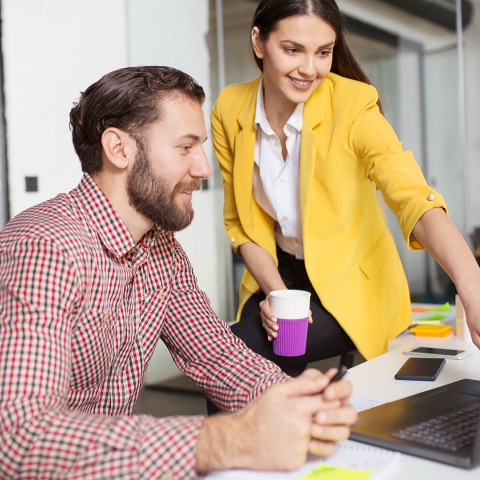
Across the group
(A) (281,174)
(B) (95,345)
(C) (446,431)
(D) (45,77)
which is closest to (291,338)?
(A) (281,174)

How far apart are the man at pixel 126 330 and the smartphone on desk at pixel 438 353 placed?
470 millimetres

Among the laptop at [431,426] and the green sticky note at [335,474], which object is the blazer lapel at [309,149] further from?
the green sticky note at [335,474]

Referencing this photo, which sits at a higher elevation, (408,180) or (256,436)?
(408,180)

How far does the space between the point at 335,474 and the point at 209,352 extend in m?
0.60

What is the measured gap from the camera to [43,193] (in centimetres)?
372

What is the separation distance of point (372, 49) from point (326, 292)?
409 centimetres

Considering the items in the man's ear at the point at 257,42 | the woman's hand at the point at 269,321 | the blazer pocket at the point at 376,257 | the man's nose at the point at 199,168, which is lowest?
the woman's hand at the point at 269,321

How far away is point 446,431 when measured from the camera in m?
1.01

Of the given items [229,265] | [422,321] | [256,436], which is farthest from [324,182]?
[229,265]

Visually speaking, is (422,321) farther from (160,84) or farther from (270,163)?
(160,84)

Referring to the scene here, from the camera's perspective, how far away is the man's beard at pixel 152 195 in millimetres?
1425

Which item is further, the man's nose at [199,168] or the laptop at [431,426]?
the man's nose at [199,168]

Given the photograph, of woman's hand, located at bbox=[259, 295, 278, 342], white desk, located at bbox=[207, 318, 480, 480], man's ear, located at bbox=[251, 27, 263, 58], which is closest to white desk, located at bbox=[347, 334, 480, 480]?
white desk, located at bbox=[207, 318, 480, 480]

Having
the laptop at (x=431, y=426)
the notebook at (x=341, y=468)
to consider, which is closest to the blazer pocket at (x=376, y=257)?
the laptop at (x=431, y=426)
